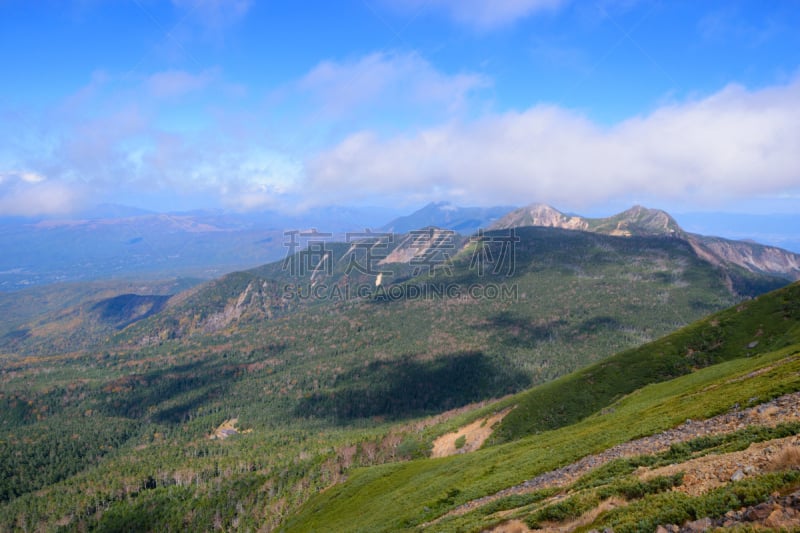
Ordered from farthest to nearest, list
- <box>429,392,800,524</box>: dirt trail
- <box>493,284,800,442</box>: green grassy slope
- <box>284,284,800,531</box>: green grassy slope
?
1. <box>493,284,800,442</box>: green grassy slope
2. <box>284,284,800,531</box>: green grassy slope
3. <box>429,392,800,524</box>: dirt trail

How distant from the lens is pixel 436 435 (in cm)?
10212

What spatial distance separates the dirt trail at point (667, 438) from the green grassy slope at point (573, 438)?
1.28 metres

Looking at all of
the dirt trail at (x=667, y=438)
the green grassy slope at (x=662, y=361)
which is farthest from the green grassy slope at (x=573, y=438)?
the dirt trail at (x=667, y=438)

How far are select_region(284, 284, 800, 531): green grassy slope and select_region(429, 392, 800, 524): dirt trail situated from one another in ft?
4.21

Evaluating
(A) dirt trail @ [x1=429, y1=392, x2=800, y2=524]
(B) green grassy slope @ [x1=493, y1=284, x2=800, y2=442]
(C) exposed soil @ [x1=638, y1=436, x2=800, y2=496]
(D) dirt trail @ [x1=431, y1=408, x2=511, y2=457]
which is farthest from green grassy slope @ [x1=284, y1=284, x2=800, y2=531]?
(D) dirt trail @ [x1=431, y1=408, x2=511, y2=457]

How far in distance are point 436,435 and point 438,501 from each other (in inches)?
2772

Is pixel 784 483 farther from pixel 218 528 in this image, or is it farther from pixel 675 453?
pixel 218 528

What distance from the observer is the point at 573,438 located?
40.2 meters

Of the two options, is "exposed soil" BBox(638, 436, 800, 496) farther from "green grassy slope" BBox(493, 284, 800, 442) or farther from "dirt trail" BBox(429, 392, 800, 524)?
"green grassy slope" BBox(493, 284, 800, 442)

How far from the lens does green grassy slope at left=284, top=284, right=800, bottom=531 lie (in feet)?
108

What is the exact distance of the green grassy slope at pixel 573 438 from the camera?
108 feet

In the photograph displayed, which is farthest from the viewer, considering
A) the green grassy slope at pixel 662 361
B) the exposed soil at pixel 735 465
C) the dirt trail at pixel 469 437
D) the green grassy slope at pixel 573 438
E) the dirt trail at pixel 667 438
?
the dirt trail at pixel 469 437

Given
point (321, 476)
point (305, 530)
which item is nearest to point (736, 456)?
point (305, 530)

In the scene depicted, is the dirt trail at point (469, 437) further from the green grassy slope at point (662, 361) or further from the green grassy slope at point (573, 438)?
the green grassy slope at point (573, 438)
